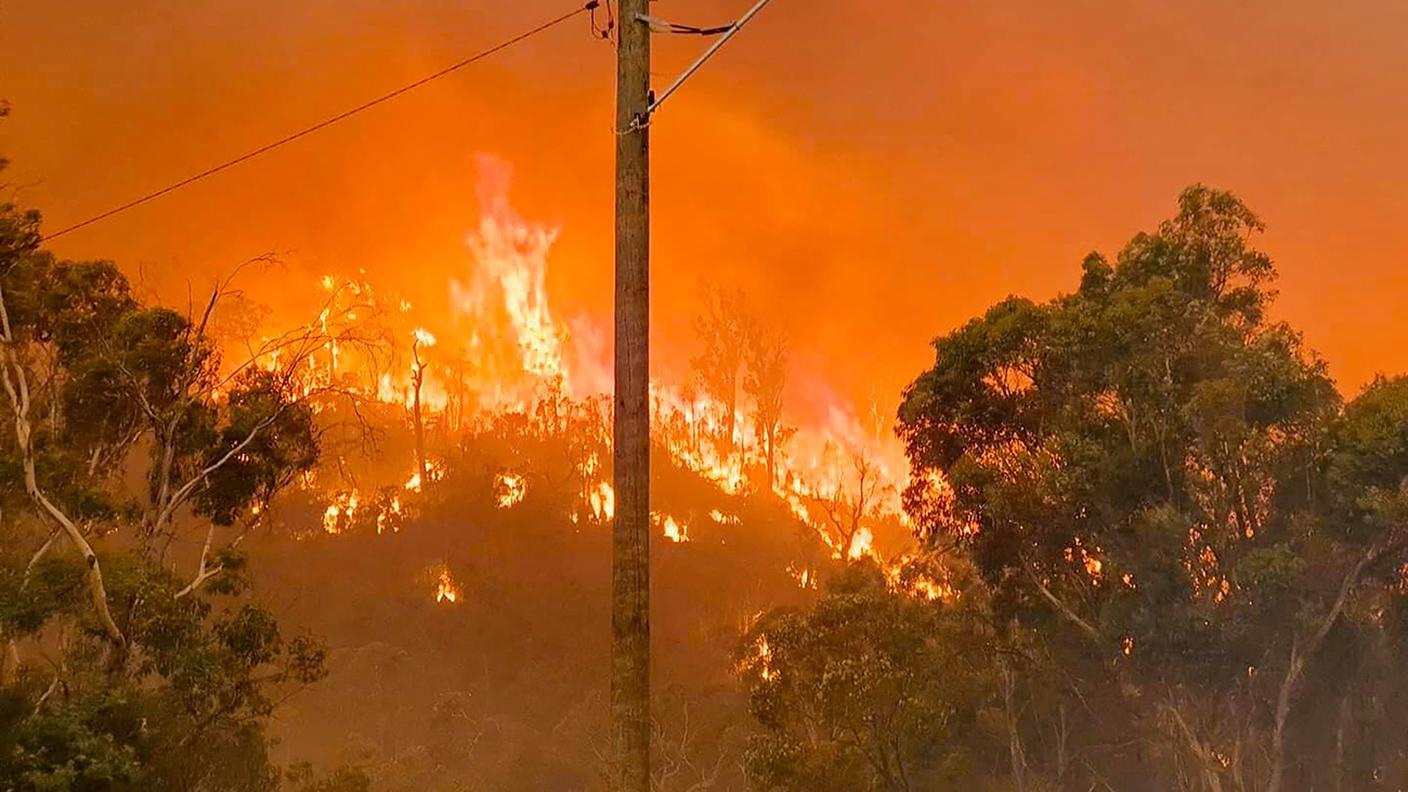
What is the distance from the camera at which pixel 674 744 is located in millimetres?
51812

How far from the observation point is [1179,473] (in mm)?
24609

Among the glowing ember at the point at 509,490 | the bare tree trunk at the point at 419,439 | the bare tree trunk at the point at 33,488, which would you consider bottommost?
the bare tree trunk at the point at 33,488

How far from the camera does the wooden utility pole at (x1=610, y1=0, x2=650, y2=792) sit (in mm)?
7152

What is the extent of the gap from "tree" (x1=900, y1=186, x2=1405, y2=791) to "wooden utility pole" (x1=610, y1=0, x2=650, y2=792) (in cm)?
1867

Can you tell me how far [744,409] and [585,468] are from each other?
76.5ft

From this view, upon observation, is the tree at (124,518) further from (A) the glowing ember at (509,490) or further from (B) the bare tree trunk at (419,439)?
(B) the bare tree trunk at (419,439)

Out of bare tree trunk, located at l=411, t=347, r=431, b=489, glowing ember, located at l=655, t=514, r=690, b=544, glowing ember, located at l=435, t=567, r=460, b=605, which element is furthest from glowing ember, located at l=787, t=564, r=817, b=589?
bare tree trunk, located at l=411, t=347, r=431, b=489

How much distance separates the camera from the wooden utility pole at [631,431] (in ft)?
23.5

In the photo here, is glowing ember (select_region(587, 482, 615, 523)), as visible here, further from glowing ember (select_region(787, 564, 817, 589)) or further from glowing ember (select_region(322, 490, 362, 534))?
glowing ember (select_region(322, 490, 362, 534))

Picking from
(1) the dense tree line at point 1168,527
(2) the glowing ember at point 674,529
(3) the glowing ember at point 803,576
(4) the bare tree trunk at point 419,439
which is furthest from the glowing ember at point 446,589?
(1) the dense tree line at point 1168,527

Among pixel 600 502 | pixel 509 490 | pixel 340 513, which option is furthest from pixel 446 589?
pixel 600 502

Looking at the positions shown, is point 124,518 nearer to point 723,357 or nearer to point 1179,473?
point 1179,473

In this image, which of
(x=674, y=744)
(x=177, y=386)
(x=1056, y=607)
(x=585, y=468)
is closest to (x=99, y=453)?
(x=177, y=386)

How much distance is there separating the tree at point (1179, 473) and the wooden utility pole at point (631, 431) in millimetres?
18666
